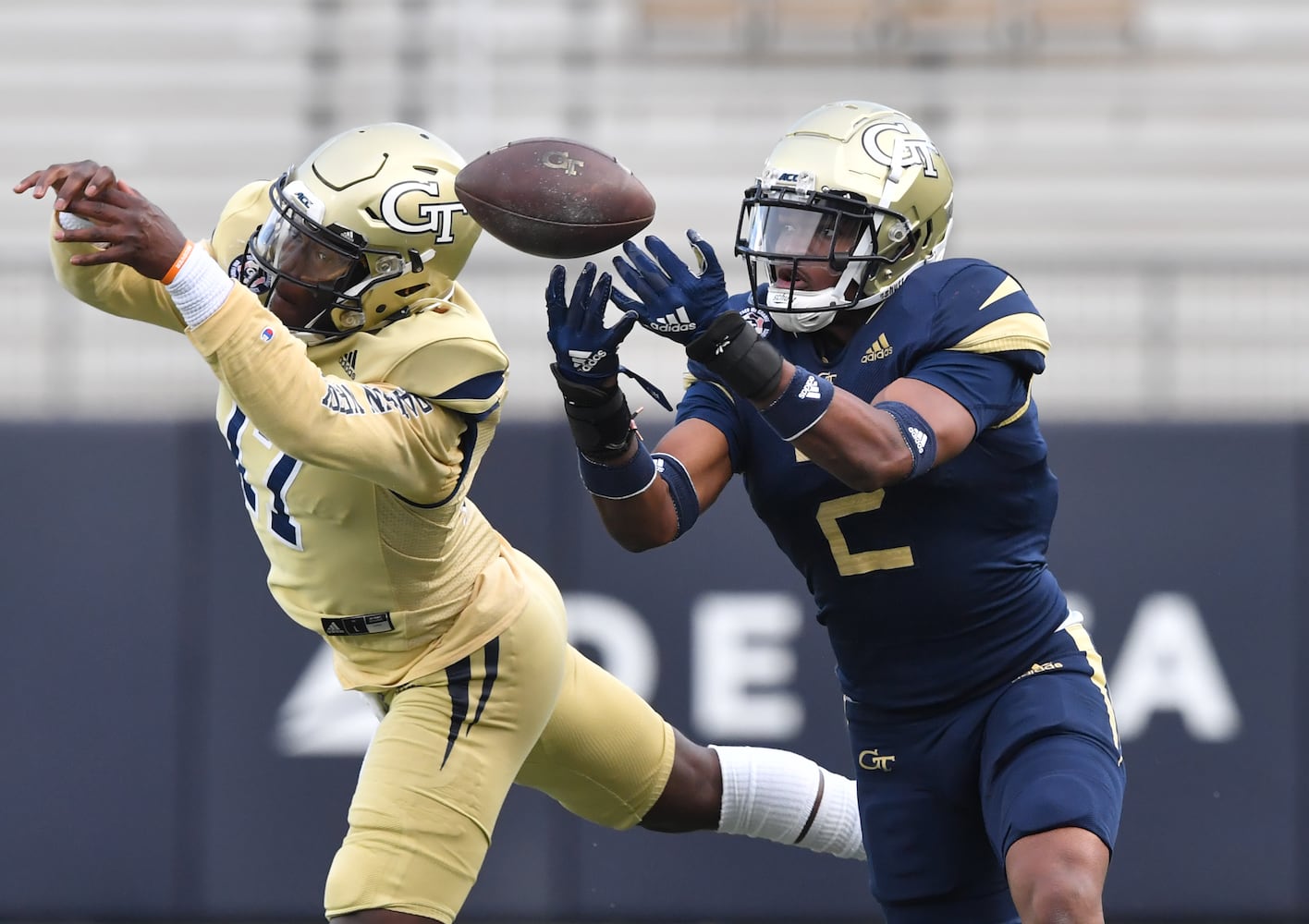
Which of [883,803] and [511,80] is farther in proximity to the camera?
[511,80]

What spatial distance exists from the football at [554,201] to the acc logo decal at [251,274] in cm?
45

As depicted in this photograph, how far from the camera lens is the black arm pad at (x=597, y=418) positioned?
11.4ft

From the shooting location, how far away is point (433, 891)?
376 cm

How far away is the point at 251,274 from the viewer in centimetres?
377

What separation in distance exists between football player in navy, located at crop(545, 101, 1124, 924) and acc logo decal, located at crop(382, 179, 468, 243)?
1.32 feet

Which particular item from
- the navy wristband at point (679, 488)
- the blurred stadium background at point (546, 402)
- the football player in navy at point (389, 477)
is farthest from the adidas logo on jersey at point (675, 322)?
the blurred stadium background at point (546, 402)

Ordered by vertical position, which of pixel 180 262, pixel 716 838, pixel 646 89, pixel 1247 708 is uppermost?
pixel 180 262

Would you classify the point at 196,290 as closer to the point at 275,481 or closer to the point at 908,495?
the point at 275,481

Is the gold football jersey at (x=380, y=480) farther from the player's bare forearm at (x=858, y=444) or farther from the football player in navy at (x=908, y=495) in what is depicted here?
the player's bare forearm at (x=858, y=444)

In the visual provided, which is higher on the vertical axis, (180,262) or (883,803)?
(180,262)

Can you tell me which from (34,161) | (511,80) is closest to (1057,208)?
(511,80)

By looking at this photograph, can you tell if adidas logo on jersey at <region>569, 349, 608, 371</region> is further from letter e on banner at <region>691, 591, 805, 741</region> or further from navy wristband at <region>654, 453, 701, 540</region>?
letter e on banner at <region>691, 591, 805, 741</region>

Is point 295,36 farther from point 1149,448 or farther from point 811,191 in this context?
point 811,191

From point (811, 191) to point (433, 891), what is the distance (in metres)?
1.57
